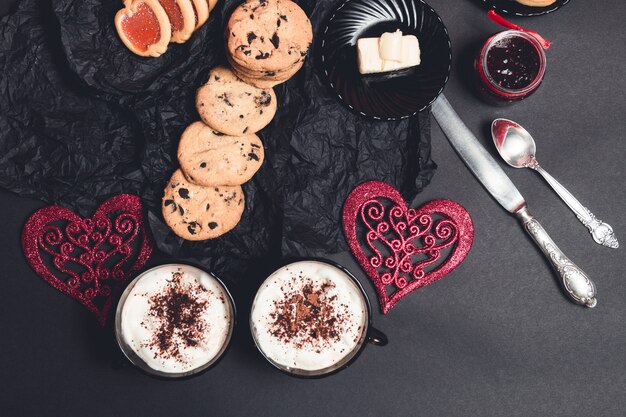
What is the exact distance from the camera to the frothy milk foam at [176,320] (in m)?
1.89

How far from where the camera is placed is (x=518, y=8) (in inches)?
84.1

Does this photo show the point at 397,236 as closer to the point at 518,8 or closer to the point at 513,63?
the point at 513,63

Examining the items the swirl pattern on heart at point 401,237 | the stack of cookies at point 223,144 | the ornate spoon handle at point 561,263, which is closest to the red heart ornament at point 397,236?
the swirl pattern on heart at point 401,237

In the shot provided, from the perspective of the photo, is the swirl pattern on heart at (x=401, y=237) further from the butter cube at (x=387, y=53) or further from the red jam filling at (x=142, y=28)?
the red jam filling at (x=142, y=28)

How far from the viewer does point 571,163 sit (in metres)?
2.21

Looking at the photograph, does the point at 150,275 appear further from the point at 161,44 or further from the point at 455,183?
the point at 455,183

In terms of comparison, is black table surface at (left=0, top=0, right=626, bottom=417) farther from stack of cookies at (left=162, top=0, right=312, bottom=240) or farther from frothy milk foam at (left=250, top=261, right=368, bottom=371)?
stack of cookies at (left=162, top=0, right=312, bottom=240)

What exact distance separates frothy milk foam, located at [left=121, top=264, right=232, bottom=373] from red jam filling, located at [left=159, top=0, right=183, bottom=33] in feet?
2.54

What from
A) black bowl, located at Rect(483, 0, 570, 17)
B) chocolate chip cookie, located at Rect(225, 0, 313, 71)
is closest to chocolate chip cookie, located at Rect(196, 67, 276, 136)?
chocolate chip cookie, located at Rect(225, 0, 313, 71)

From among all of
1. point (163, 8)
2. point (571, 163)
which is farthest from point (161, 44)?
point (571, 163)

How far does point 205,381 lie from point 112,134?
0.91 metres

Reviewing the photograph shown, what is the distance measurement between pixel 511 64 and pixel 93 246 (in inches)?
60.3

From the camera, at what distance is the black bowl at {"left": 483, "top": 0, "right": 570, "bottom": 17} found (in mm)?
2121

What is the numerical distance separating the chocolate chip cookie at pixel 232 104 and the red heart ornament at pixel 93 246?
0.41 meters
